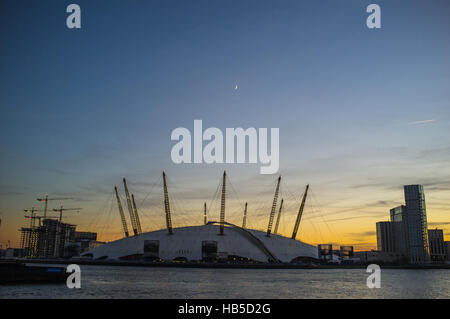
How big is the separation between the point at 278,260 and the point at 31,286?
11320 centimetres

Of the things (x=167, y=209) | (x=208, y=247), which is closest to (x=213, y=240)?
(x=208, y=247)

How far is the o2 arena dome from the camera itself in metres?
160

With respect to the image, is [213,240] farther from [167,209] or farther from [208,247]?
[167,209]

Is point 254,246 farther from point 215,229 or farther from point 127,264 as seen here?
point 127,264

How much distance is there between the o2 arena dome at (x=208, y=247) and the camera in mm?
160500

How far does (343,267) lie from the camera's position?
199000 millimetres

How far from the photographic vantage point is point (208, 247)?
161625 mm
